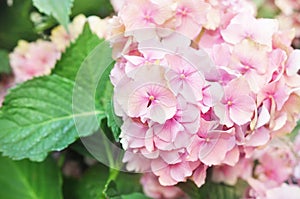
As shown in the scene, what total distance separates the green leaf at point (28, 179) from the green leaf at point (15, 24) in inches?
6.2

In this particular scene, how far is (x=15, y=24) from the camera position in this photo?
0.72 meters

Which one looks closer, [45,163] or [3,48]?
[45,163]

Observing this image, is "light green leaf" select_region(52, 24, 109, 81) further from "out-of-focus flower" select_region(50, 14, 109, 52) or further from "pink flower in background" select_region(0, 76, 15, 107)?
"pink flower in background" select_region(0, 76, 15, 107)

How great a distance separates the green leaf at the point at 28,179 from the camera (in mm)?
609

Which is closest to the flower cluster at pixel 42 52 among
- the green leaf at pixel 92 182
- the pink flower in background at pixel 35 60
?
the pink flower in background at pixel 35 60

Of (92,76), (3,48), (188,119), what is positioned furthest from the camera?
(3,48)

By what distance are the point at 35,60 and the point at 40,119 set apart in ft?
0.36

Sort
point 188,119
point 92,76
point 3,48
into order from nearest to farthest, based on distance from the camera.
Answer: point 188,119 < point 92,76 < point 3,48

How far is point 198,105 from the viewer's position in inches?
18.0

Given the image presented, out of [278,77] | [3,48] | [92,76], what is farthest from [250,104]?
[3,48]

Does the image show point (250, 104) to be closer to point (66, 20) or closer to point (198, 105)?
point (198, 105)

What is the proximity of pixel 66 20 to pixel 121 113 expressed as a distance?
15 centimetres

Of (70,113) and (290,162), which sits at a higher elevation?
(70,113)

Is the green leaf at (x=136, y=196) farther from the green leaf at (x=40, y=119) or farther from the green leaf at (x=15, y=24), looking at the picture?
the green leaf at (x=15, y=24)
